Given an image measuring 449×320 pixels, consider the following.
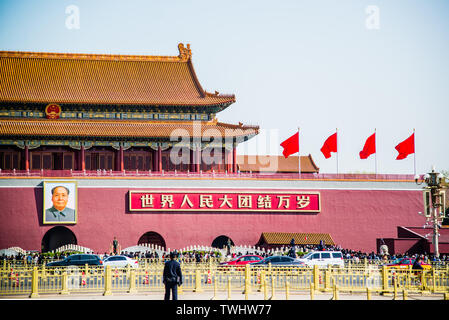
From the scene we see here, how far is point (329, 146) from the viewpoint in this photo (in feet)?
137

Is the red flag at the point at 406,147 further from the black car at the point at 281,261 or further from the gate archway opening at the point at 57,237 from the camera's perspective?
the gate archway opening at the point at 57,237

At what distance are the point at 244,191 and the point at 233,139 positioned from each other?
478cm

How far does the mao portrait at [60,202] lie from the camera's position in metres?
39.6

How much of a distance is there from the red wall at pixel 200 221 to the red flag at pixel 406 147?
9.86 ft

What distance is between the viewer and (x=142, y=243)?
135 ft

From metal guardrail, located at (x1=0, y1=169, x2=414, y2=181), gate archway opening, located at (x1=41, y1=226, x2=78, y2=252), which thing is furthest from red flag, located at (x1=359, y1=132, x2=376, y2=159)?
gate archway opening, located at (x1=41, y1=226, x2=78, y2=252)

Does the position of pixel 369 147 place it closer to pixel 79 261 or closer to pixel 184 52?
pixel 184 52

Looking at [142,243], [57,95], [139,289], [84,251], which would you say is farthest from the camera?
[57,95]

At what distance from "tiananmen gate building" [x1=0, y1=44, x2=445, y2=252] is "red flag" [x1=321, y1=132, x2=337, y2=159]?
1495mm

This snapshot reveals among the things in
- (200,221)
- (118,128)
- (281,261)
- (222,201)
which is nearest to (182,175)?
(222,201)

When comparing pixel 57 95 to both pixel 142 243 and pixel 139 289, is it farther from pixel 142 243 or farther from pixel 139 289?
pixel 139 289

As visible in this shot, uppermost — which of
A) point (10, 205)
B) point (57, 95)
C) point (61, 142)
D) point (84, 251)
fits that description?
point (57, 95)
